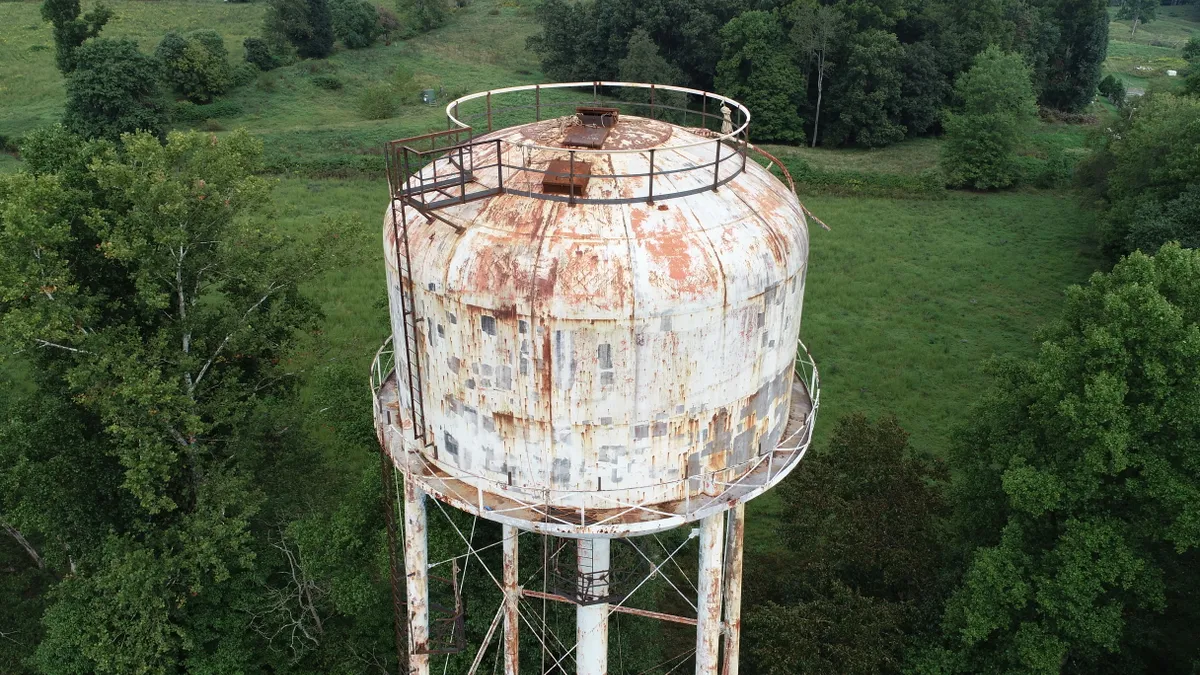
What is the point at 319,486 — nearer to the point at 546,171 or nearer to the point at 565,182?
the point at 546,171

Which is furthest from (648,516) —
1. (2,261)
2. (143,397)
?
(2,261)

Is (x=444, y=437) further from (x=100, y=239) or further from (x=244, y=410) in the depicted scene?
(x=100, y=239)

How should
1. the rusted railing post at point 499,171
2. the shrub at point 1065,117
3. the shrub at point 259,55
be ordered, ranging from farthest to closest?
the shrub at point 259,55, the shrub at point 1065,117, the rusted railing post at point 499,171

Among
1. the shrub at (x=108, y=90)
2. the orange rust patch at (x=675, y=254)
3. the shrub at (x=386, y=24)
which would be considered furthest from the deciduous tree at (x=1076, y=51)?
the orange rust patch at (x=675, y=254)

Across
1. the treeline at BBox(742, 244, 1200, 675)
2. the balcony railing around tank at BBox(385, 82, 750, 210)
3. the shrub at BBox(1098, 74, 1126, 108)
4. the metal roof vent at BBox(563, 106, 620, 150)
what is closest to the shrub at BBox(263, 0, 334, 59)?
the shrub at BBox(1098, 74, 1126, 108)

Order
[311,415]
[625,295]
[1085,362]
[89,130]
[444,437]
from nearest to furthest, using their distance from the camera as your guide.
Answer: [625,295] → [444,437] → [1085,362] → [311,415] → [89,130]

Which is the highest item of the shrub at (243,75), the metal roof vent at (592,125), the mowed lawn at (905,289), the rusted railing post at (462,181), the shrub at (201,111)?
the metal roof vent at (592,125)

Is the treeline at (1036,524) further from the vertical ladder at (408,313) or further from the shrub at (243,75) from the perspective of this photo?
the shrub at (243,75)

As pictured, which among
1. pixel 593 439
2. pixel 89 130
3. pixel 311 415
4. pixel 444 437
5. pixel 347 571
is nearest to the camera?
pixel 593 439
